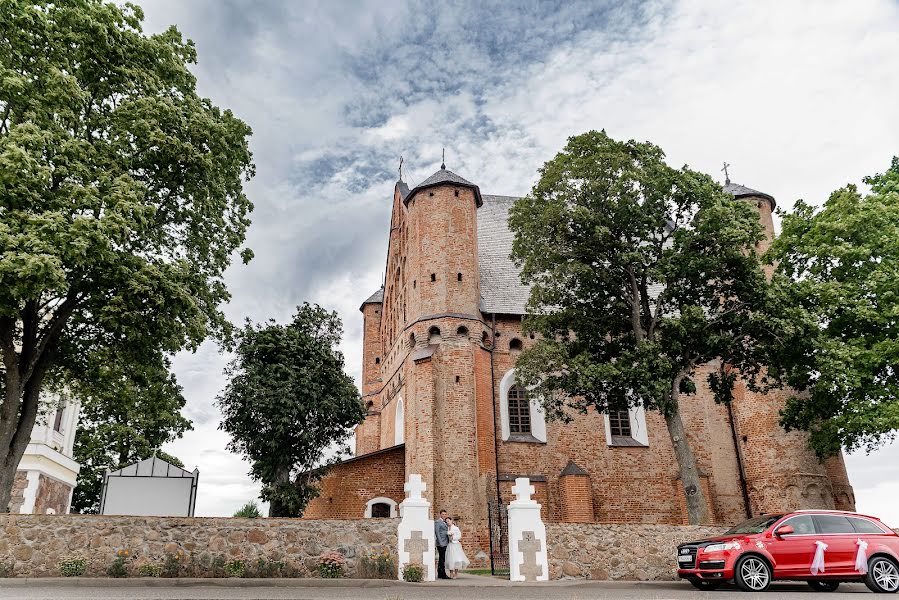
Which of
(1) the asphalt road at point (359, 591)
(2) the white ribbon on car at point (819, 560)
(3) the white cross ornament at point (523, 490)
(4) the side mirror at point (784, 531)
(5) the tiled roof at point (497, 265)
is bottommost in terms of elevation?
(1) the asphalt road at point (359, 591)

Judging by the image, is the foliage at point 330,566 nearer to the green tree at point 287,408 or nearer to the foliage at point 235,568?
the foliage at point 235,568

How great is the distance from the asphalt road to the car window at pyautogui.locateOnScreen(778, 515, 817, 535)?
1142mm

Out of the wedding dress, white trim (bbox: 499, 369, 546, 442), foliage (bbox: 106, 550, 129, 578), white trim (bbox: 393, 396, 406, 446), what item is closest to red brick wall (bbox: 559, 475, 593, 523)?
white trim (bbox: 499, 369, 546, 442)

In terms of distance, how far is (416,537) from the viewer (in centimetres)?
1431

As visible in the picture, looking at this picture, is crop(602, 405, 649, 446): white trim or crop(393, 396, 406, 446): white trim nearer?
crop(602, 405, 649, 446): white trim

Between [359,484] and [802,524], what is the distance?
15.7 m

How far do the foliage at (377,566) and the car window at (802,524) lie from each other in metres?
8.10

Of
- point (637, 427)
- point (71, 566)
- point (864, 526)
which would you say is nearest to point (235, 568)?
point (71, 566)

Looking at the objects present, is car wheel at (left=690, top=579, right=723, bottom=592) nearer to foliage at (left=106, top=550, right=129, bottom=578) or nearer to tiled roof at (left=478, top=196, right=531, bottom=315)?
foliage at (left=106, top=550, right=129, bottom=578)

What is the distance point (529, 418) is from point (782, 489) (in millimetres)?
9926

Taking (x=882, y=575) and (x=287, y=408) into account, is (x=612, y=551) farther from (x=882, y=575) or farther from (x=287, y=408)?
(x=287, y=408)

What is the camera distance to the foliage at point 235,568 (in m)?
13.0

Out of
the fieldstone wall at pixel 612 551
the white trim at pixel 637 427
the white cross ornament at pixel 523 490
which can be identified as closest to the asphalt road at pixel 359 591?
the fieldstone wall at pixel 612 551

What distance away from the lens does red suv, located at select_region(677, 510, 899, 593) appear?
503 inches
